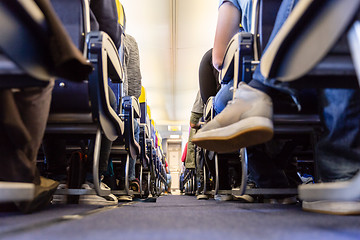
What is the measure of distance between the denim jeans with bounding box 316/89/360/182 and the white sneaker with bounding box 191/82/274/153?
19 cm

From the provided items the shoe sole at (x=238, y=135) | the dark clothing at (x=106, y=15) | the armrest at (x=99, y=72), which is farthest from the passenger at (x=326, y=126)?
the dark clothing at (x=106, y=15)

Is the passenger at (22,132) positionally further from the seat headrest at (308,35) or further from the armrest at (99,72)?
the seat headrest at (308,35)

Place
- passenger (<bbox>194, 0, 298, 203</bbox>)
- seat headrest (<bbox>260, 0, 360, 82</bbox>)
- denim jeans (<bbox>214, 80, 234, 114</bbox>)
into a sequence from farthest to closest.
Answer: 1. passenger (<bbox>194, 0, 298, 203</bbox>)
2. denim jeans (<bbox>214, 80, 234, 114</bbox>)
3. seat headrest (<bbox>260, 0, 360, 82</bbox>)

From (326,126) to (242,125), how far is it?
302 mm

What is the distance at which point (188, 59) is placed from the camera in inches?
240

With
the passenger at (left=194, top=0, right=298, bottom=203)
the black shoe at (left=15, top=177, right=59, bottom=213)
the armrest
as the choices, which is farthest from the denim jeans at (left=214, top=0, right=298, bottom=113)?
the black shoe at (left=15, top=177, right=59, bottom=213)

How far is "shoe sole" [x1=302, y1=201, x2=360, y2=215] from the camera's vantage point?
0.85 metres

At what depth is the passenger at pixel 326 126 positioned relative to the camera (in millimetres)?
865

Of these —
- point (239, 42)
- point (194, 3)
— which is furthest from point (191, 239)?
point (194, 3)

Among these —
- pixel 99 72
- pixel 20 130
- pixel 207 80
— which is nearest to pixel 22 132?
pixel 20 130

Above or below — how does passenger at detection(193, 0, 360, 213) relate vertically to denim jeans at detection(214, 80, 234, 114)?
below

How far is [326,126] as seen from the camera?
94 cm

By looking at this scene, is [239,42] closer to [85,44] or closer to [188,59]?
[85,44]

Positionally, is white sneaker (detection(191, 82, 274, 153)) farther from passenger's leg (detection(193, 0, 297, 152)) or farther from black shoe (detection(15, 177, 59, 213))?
black shoe (detection(15, 177, 59, 213))
